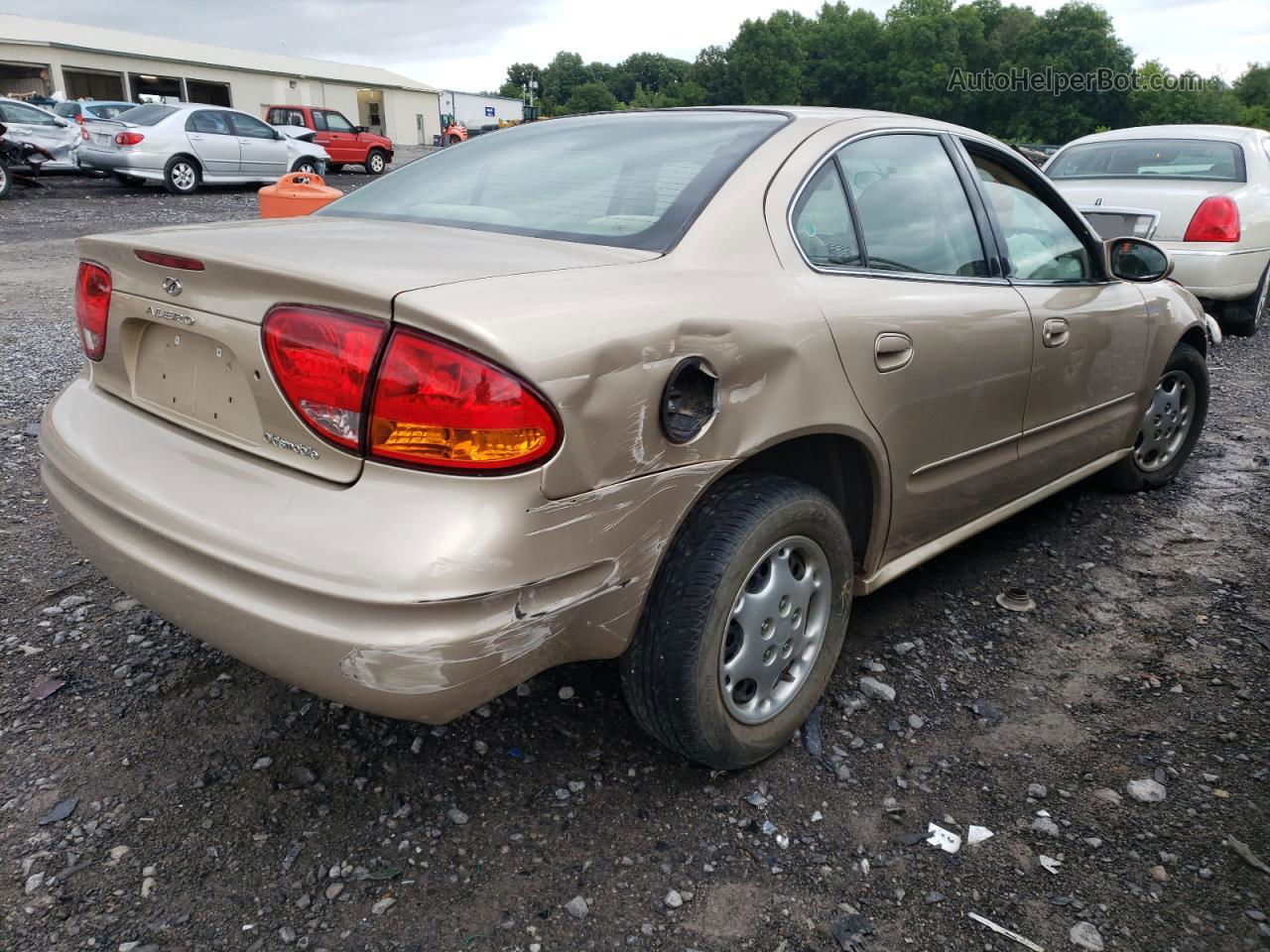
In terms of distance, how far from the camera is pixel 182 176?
1661 centimetres

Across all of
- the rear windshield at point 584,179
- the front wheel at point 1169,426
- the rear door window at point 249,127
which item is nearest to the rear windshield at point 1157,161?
the front wheel at point 1169,426

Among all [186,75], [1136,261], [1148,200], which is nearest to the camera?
[1136,261]

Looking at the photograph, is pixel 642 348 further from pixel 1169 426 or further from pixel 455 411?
pixel 1169 426

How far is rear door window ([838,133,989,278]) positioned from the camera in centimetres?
253

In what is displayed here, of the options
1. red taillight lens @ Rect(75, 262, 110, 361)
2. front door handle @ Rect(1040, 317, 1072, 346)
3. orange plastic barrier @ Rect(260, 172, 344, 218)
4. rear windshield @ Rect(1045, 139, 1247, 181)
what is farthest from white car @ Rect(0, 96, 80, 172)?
front door handle @ Rect(1040, 317, 1072, 346)

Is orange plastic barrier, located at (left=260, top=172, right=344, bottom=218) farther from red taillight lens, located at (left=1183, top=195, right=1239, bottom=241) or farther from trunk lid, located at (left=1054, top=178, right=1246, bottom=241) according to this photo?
red taillight lens, located at (left=1183, top=195, right=1239, bottom=241)

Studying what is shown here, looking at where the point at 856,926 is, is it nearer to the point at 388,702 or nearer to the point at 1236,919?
the point at 1236,919

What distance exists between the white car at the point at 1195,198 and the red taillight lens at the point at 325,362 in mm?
6141

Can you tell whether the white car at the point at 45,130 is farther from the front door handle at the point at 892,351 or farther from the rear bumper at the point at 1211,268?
the front door handle at the point at 892,351

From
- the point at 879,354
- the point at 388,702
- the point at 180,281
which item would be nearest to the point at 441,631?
the point at 388,702

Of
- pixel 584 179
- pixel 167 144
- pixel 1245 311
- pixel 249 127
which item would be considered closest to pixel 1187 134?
pixel 1245 311

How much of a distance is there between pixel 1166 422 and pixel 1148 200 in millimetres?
3497

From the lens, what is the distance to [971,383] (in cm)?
265

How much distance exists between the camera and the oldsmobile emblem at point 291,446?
5.67 feet
